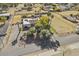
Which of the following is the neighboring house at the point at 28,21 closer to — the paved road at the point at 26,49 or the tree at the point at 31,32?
the tree at the point at 31,32

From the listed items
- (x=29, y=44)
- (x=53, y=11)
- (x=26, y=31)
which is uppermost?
(x=53, y=11)

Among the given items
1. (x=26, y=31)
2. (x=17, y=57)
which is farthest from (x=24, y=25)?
(x=17, y=57)

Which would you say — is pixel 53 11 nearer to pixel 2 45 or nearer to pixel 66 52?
pixel 66 52

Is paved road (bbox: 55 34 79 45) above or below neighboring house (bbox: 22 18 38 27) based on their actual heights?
below

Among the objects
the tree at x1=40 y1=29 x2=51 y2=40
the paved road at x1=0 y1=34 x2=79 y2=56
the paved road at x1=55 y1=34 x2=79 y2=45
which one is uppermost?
the tree at x1=40 y1=29 x2=51 y2=40

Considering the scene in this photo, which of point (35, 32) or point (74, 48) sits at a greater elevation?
point (35, 32)

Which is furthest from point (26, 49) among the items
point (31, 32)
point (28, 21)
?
point (28, 21)

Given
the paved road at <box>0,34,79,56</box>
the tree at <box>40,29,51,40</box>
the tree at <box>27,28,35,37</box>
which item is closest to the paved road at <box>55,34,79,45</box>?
the paved road at <box>0,34,79,56</box>

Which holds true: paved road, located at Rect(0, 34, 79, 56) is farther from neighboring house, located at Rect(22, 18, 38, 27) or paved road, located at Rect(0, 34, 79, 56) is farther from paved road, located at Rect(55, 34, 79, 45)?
neighboring house, located at Rect(22, 18, 38, 27)

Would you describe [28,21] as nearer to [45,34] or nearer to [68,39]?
[45,34]

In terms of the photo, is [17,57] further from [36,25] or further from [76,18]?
[76,18]
